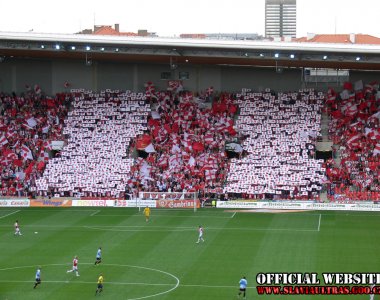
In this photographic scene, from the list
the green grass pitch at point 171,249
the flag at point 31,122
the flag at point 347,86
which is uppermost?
the flag at point 347,86

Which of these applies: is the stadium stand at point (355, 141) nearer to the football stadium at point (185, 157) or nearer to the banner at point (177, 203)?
the football stadium at point (185, 157)

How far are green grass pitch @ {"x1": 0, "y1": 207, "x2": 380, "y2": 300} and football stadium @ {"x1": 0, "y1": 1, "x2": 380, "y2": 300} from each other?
0.54 ft

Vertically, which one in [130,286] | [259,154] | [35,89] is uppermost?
[35,89]

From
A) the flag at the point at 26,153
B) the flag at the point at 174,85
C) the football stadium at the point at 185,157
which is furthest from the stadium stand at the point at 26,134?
the flag at the point at 174,85

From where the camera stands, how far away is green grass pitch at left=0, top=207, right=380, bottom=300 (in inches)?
1670

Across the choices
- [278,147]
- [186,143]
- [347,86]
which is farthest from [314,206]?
[347,86]

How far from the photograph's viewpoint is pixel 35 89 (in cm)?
8119

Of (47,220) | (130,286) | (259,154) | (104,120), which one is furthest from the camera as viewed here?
(104,120)

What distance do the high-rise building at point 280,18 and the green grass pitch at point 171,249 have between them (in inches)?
4379

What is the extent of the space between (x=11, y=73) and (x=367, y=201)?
1433 inches

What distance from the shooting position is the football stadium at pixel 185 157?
49500 mm

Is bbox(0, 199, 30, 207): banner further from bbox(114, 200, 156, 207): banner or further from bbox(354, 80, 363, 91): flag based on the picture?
bbox(354, 80, 363, 91): flag

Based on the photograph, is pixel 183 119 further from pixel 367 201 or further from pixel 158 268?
pixel 158 268

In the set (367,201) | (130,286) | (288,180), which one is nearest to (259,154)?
(288,180)
